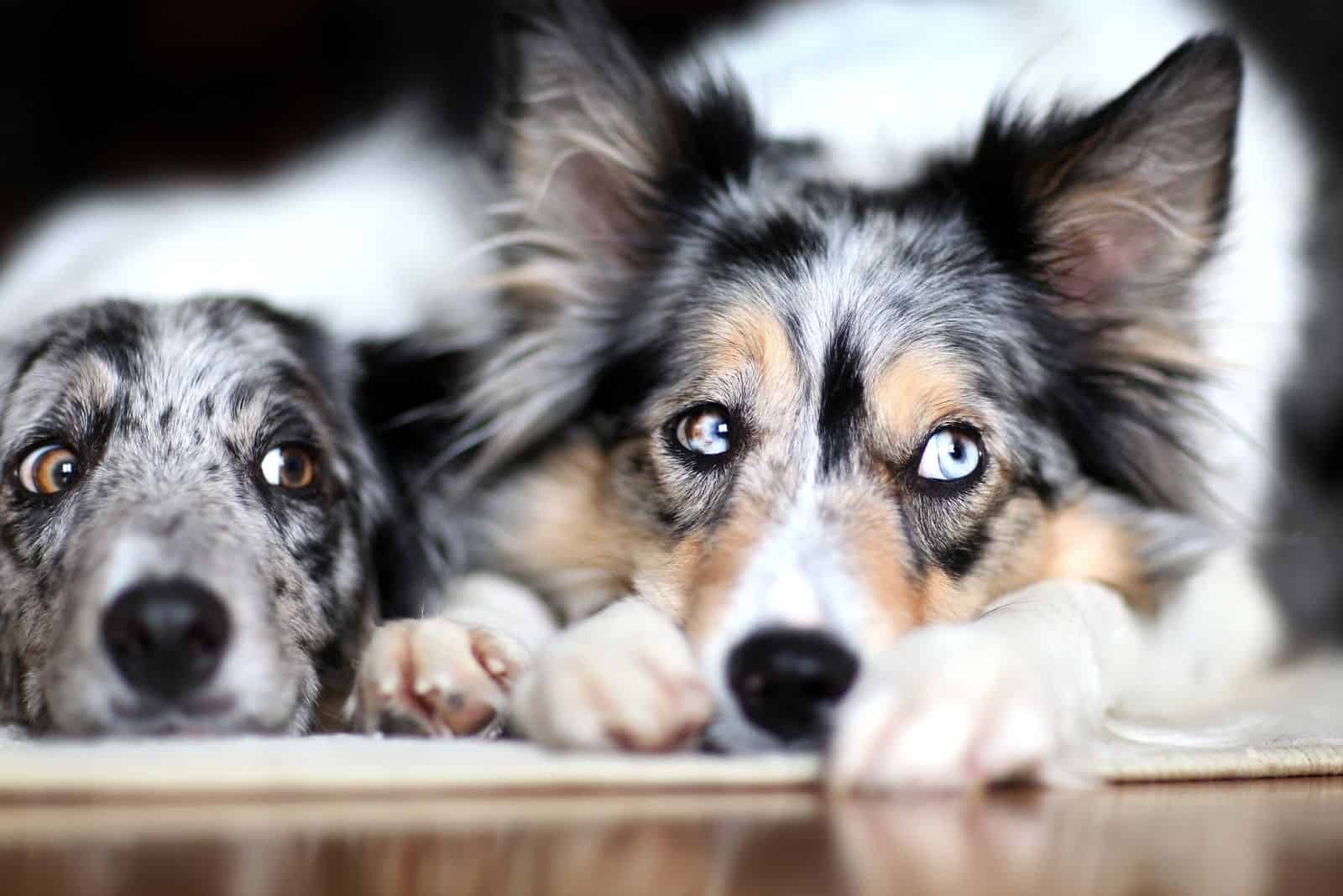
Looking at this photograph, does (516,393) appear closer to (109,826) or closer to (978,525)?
(978,525)

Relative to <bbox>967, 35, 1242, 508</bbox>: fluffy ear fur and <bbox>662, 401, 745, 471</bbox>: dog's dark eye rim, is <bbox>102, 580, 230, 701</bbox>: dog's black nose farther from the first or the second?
<bbox>967, 35, 1242, 508</bbox>: fluffy ear fur

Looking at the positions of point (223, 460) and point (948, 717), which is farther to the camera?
point (223, 460)

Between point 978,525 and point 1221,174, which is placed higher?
point 1221,174

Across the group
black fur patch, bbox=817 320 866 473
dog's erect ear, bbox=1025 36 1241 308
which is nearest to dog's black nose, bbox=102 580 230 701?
black fur patch, bbox=817 320 866 473

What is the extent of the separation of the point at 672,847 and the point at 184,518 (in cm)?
100

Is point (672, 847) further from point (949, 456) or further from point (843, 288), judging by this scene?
point (843, 288)

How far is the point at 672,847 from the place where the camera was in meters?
1.29

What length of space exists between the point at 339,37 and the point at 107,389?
204 cm

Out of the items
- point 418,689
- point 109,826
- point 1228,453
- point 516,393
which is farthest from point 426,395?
point 1228,453

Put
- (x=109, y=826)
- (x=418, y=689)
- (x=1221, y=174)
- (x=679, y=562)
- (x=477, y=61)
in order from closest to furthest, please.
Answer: (x=109, y=826)
(x=418, y=689)
(x=679, y=562)
(x=1221, y=174)
(x=477, y=61)

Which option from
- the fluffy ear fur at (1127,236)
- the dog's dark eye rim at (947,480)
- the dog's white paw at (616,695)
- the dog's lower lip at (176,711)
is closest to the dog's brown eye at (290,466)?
the dog's lower lip at (176,711)

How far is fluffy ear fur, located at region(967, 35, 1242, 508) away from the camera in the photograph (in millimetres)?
2221

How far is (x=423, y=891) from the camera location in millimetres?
1127

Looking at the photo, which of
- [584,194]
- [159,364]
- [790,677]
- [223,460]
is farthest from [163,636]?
[584,194]
